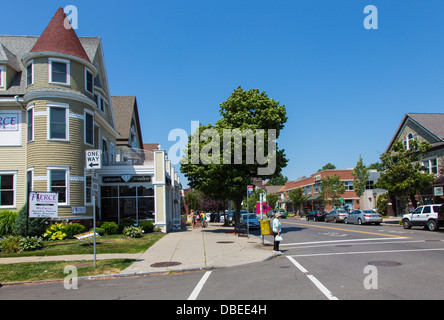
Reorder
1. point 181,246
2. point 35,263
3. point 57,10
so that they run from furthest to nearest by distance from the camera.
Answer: point 57,10 < point 181,246 < point 35,263

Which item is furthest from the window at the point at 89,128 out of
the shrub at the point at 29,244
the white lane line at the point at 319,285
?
the white lane line at the point at 319,285

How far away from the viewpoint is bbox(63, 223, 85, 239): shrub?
19656 mm

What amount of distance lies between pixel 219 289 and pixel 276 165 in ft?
60.5

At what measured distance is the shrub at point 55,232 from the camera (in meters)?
19.2

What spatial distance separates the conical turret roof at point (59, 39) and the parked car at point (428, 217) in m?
24.5

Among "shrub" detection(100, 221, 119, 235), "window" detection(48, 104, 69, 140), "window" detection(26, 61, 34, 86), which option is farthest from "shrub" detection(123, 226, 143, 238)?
"window" detection(26, 61, 34, 86)

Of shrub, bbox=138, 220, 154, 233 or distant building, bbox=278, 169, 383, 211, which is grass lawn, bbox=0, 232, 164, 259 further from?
distant building, bbox=278, 169, 383, 211

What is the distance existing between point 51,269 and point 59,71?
13961 millimetres

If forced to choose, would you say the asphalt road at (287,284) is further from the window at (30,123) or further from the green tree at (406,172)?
the green tree at (406,172)

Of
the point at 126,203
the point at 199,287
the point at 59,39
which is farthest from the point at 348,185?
the point at 199,287
